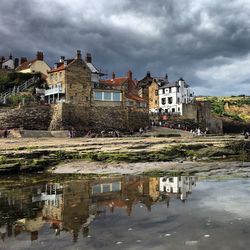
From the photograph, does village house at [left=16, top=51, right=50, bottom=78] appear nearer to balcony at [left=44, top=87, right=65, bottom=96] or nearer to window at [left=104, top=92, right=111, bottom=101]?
balcony at [left=44, top=87, right=65, bottom=96]

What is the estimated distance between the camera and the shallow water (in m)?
9.68

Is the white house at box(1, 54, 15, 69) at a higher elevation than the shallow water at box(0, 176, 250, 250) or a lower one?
higher

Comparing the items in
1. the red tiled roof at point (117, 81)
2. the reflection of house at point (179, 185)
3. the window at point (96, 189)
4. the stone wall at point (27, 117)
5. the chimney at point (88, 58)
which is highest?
the chimney at point (88, 58)

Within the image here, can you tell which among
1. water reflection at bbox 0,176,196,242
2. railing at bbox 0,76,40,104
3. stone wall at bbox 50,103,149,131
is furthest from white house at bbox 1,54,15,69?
water reflection at bbox 0,176,196,242

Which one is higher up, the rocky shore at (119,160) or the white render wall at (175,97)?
the white render wall at (175,97)

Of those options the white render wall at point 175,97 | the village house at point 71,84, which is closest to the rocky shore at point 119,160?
the village house at point 71,84

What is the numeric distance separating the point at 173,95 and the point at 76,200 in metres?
87.0

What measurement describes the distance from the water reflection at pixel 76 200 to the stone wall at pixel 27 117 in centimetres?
3547

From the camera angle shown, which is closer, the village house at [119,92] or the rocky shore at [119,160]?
the rocky shore at [119,160]

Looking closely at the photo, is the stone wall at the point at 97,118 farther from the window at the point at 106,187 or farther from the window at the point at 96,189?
the window at the point at 96,189

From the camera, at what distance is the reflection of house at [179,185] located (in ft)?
54.6

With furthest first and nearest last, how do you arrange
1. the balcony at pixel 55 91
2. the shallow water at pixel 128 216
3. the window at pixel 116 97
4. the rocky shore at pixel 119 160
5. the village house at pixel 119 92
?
the window at pixel 116 97 < the village house at pixel 119 92 < the balcony at pixel 55 91 < the rocky shore at pixel 119 160 < the shallow water at pixel 128 216

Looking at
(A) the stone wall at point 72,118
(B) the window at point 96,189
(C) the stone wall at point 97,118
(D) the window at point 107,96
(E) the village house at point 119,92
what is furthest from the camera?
(D) the window at point 107,96

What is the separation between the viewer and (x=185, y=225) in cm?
1099
